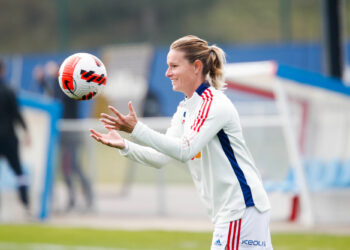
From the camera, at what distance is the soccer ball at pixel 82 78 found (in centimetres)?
472

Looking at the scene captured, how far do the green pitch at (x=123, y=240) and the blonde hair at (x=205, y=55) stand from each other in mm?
3971

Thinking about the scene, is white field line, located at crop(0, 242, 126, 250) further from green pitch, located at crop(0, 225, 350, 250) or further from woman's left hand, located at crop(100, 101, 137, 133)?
woman's left hand, located at crop(100, 101, 137, 133)

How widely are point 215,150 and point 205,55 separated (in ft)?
2.08

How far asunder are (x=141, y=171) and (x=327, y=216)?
11.2 feet

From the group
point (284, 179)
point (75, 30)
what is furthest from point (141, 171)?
point (75, 30)

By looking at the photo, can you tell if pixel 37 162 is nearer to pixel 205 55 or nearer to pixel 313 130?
pixel 313 130

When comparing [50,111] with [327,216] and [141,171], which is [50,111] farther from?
[327,216]

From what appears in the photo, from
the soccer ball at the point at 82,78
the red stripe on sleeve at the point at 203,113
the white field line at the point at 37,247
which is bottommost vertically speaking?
the white field line at the point at 37,247

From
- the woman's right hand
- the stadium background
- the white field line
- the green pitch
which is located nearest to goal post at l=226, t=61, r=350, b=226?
the stadium background

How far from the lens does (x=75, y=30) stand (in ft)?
77.4

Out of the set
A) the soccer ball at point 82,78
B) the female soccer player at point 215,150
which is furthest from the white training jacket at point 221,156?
the soccer ball at point 82,78

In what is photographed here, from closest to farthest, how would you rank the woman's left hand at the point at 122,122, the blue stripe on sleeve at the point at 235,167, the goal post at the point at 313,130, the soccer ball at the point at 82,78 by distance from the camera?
the woman's left hand at the point at 122,122, the blue stripe on sleeve at the point at 235,167, the soccer ball at the point at 82,78, the goal post at the point at 313,130

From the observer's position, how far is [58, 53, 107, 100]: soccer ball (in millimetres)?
4723

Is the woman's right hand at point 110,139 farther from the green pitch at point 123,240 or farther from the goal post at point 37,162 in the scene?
the goal post at point 37,162
